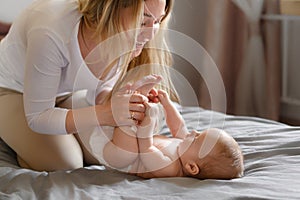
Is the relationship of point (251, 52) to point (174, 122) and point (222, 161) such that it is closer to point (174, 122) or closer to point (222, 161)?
point (174, 122)

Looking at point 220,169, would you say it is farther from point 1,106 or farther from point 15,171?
point 1,106

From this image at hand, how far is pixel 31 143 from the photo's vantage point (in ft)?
5.50

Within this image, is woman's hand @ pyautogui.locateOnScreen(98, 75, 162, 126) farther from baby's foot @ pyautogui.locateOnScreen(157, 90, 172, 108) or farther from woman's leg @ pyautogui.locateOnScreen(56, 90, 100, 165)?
woman's leg @ pyautogui.locateOnScreen(56, 90, 100, 165)

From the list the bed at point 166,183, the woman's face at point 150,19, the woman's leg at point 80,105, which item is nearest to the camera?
the bed at point 166,183

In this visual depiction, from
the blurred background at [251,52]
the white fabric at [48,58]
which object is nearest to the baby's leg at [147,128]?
the white fabric at [48,58]

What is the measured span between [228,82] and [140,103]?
68.8 inches

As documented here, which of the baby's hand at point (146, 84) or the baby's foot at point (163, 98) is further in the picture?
the baby's foot at point (163, 98)

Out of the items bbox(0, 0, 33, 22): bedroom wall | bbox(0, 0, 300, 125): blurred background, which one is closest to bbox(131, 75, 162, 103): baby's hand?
bbox(0, 0, 33, 22): bedroom wall

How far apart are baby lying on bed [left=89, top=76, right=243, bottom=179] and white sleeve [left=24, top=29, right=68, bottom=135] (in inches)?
6.3

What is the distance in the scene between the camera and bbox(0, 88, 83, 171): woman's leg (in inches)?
65.4

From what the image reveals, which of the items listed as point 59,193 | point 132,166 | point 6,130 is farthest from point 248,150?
point 6,130

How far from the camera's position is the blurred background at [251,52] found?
2.95 metres

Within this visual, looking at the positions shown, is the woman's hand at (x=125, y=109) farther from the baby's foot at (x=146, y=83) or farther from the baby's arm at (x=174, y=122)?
the baby's arm at (x=174, y=122)

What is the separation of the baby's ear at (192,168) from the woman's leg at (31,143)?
0.37m
